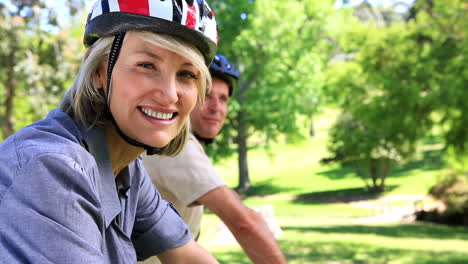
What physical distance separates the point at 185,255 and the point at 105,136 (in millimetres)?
729

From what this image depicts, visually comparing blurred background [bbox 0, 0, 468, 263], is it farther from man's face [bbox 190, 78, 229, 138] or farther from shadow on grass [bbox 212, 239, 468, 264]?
man's face [bbox 190, 78, 229, 138]

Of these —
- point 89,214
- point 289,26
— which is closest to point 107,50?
point 89,214

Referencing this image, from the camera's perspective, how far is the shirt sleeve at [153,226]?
2.13 m

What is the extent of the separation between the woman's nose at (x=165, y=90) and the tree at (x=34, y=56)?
15.9 meters

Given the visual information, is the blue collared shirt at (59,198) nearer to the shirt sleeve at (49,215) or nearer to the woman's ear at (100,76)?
the shirt sleeve at (49,215)

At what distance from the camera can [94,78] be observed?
6.08 ft

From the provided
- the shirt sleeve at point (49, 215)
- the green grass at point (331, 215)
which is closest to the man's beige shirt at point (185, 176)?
the shirt sleeve at point (49, 215)

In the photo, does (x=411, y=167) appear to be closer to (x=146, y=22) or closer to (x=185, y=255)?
(x=185, y=255)

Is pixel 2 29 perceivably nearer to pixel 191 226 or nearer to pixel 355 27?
pixel 355 27

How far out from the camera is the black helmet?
1703mm

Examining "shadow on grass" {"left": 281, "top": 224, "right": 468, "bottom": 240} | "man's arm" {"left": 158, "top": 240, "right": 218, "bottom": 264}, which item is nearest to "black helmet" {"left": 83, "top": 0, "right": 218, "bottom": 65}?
"man's arm" {"left": 158, "top": 240, "right": 218, "bottom": 264}

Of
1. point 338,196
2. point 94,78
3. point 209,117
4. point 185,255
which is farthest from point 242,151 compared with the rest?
point 94,78

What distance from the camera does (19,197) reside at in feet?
4.19

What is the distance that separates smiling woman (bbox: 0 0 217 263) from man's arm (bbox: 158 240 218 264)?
0.20 meters
